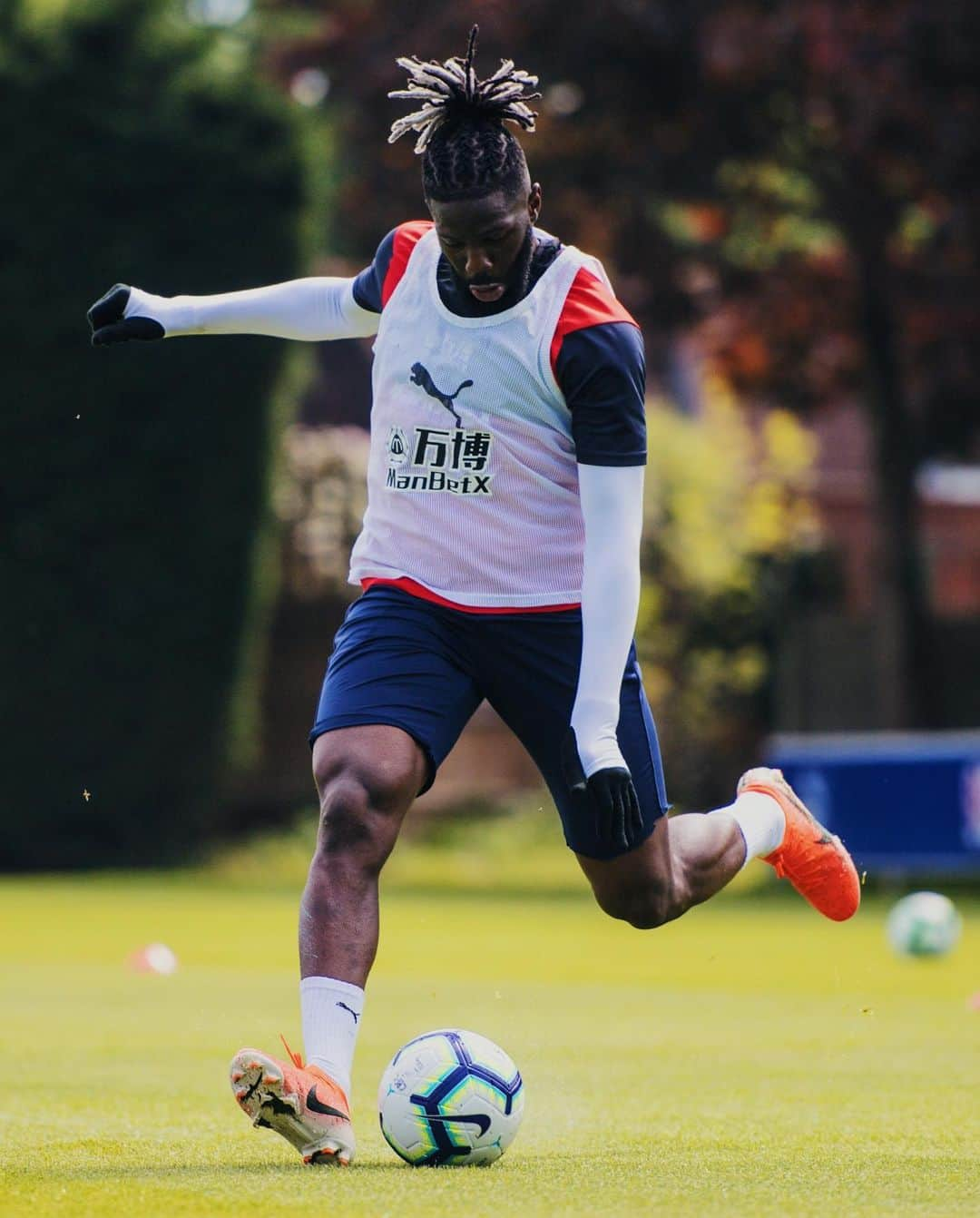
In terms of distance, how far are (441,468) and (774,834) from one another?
5.56 feet

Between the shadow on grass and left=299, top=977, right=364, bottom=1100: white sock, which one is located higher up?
left=299, top=977, right=364, bottom=1100: white sock

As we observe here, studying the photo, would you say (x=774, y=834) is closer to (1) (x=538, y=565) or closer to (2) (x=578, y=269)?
(1) (x=538, y=565)

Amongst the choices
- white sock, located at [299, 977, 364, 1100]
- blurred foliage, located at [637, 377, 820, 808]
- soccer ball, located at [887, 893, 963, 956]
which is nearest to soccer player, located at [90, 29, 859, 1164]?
white sock, located at [299, 977, 364, 1100]

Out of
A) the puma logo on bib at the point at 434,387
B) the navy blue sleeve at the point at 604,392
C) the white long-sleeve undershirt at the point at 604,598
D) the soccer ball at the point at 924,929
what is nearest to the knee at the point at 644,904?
the white long-sleeve undershirt at the point at 604,598

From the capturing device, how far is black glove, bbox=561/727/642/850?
5559mm

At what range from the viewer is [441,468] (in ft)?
18.9

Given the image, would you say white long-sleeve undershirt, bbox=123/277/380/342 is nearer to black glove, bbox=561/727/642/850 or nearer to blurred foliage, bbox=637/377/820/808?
black glove, bbox=561/727/642/850

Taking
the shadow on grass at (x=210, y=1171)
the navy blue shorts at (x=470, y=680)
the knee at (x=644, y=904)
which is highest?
the navy blue shorts at (x=470, y=680)

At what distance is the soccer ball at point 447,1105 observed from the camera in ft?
17.8

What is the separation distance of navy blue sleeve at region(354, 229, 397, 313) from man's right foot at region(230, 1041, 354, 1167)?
1.95m

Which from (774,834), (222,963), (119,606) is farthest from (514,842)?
(774,834)

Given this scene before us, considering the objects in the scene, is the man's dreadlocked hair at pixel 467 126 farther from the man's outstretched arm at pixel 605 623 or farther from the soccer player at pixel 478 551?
the man's outstretched arm at pixel 605 623

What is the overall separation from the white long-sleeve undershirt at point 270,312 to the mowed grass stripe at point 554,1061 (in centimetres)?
209

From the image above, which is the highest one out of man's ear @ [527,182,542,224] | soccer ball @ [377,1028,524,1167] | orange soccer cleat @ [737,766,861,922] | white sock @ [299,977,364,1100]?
man's ear @ [527,182,542,224]
